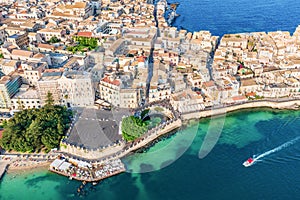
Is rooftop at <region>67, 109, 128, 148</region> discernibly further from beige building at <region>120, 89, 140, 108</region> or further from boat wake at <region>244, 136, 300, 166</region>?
boat wake at <region>244, 136, 300, 166</region>

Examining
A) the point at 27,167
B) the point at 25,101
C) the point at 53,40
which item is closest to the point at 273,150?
the point at 27,167

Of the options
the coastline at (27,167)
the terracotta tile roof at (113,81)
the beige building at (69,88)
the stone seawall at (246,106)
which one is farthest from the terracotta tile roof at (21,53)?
the stone seawall at (246,106)

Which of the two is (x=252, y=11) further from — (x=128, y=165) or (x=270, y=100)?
(x=128, y=165)

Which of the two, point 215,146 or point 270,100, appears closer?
point 215,146

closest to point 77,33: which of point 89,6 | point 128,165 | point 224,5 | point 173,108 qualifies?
point 89,6

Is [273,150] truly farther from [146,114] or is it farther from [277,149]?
[146,114]

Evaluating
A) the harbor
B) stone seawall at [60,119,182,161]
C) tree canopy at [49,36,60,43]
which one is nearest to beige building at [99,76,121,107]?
stone seawall at [60,119,182,161]
